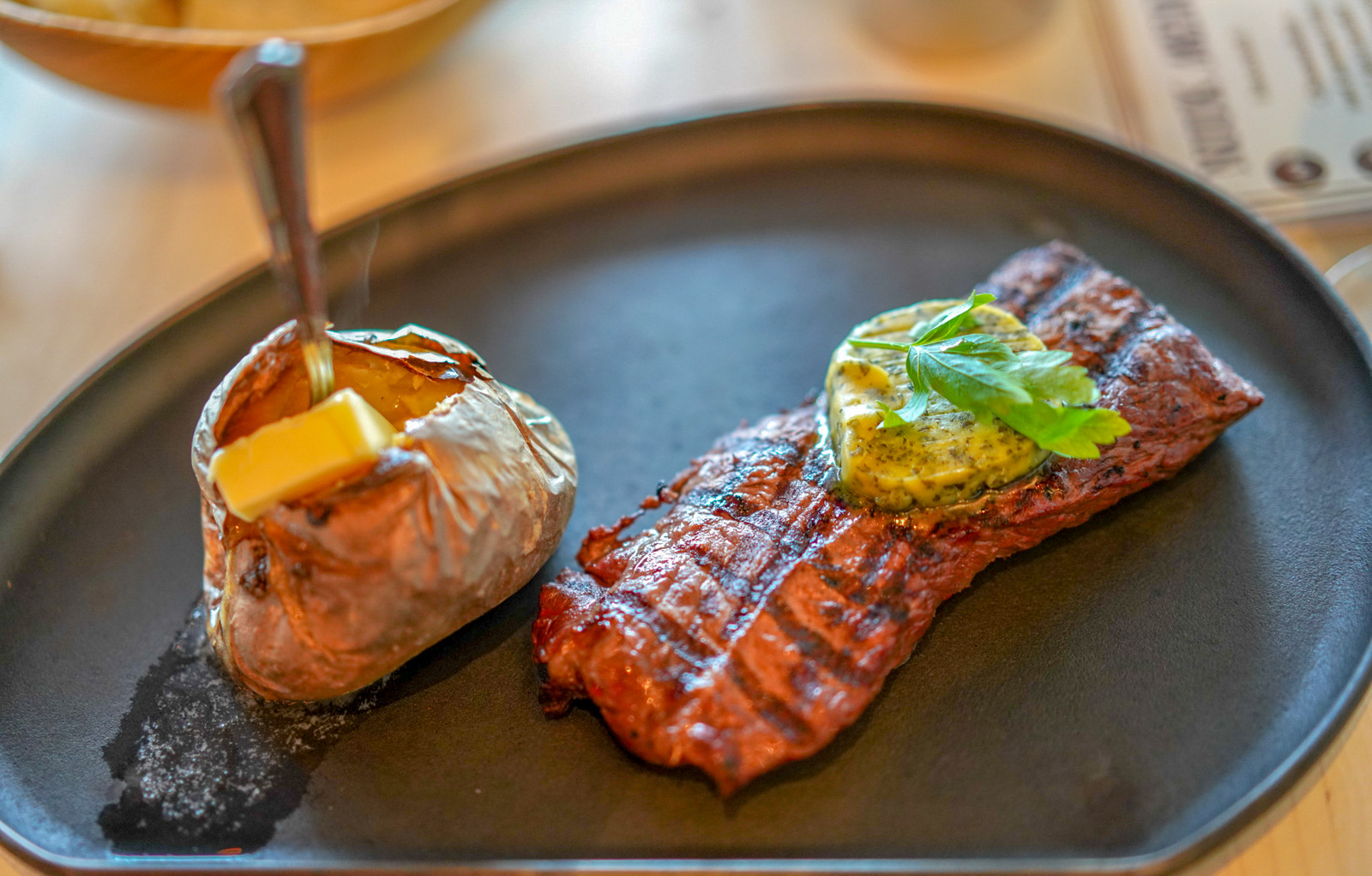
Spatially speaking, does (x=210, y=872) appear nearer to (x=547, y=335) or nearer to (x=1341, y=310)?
(x=547, y=335)

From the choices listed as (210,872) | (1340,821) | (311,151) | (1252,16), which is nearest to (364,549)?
(210,872)

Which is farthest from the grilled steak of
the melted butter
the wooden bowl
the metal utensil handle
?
the wooden bowl

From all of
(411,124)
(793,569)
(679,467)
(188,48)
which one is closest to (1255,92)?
(679,467)

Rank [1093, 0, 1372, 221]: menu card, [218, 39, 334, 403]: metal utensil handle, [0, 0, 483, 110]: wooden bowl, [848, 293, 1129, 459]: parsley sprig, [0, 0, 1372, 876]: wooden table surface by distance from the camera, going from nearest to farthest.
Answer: [218, 39, 334, 403]: metal utensil handle, [848, 293, 1129, 459]: parsley sprig, [0, 0, 483, 110]: wooden bowl, [1093, 0, 1372, 221]: menu card, [0, 0, 1372, 876]: wooden table surface

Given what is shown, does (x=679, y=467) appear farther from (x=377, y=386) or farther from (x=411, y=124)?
(x=411, y=124)

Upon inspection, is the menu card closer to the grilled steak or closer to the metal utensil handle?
the grilled steak

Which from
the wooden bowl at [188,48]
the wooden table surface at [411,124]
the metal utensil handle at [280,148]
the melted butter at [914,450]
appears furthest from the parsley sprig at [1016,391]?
the wooden bowl at [188,48]

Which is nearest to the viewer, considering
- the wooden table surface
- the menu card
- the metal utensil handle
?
the metal utensil handle

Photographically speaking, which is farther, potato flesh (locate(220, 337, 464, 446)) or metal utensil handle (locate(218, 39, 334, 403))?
potato flesh (locate(220, 337, 464, 446))
